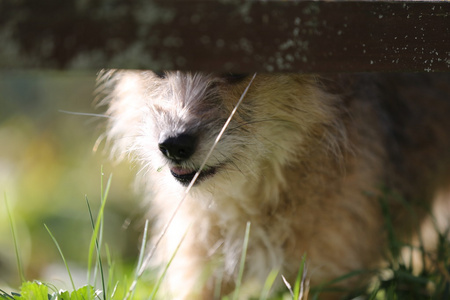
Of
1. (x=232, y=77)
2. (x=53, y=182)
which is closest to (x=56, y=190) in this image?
(x=53, y=182)

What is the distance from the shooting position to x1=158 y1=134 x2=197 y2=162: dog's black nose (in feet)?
5.31

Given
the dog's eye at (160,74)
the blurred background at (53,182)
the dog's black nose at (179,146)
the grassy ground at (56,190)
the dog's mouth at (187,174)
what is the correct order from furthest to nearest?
1. the blurred background at (53,182)
2. the grassy ground at (56,190)
3. the dog's eye at (160,74)
4. the dog's mouth at (187,174)
5. the dog's black nose at (179,146)

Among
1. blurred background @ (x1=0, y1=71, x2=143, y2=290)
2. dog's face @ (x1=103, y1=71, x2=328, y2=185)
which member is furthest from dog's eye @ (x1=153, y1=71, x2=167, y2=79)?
blurred background @ (x1=0, y1=71, x2=143, y2=290)

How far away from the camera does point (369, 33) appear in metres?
1.27

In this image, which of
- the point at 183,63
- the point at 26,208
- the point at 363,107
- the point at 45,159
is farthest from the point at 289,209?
the point at 45,159

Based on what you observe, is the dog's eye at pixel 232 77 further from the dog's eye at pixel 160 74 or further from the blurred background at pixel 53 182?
the blurred background at pixel 53 182

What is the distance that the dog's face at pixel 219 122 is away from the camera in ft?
5.50

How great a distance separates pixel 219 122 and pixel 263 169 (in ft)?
1.27

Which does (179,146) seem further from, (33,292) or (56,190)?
(56,190)

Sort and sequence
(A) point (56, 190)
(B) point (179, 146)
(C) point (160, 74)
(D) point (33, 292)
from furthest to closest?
(A) point (56, 190) < (C) point (160, 74) < (B) point (179, 146) < (D) point (33, 292)

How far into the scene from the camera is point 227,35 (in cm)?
112

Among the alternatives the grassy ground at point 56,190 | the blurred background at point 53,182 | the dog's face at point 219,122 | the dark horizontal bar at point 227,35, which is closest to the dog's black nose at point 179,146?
the dog's face at point 219,122

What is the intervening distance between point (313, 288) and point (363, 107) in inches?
33.6

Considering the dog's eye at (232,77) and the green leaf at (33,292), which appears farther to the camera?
the dog's eye at (232,77)
